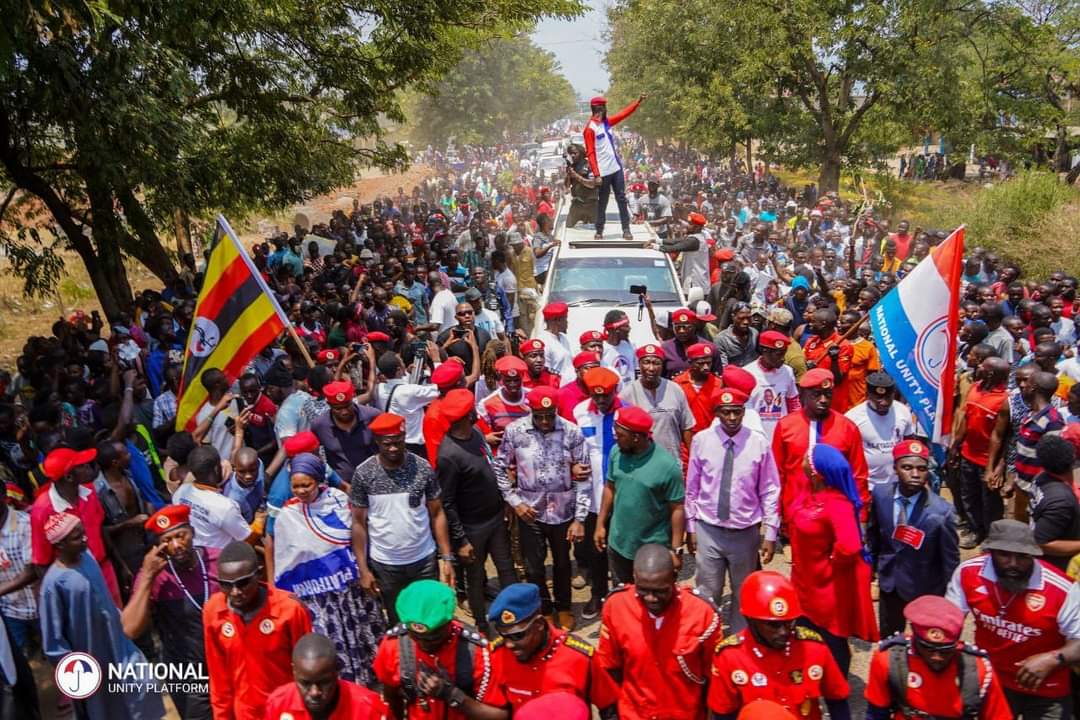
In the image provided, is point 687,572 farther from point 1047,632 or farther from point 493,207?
point 493,207

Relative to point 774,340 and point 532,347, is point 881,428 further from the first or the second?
point 532,347

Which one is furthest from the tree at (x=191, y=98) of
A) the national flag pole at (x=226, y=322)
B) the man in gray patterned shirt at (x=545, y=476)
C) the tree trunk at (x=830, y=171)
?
the tree trunk at (x=830, y=171)

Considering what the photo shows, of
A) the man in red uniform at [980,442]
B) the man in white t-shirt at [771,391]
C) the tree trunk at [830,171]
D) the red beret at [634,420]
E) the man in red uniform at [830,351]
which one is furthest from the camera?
the tree trunk at [830,171]

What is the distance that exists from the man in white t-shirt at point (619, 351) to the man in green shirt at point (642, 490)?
2241 millimetres

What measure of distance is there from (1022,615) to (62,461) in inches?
190

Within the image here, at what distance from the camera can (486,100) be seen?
59000 mm

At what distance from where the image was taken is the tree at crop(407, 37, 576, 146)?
2197 inches

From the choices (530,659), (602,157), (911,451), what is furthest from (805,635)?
(602,157)

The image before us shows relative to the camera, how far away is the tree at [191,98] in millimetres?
9344

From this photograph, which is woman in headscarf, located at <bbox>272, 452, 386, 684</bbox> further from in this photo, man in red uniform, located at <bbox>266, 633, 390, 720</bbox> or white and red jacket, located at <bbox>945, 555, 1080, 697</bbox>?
white and red jacket, located at <bbox>945, 555, 1080, 697</bbox>

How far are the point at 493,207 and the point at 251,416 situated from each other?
24407mm

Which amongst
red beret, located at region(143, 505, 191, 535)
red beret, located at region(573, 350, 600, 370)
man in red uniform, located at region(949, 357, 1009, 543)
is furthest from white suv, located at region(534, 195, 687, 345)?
red beret, located at region(143, 505, 191, 535)

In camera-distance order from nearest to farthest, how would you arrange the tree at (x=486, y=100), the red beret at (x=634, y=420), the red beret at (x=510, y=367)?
the red beret at (x=634, y=420) → the red beret at (x=510, y=367) → the tree at (x=486, y=100)

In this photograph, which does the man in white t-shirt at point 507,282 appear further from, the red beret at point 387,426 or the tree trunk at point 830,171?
the tree trunk at point 830,171
